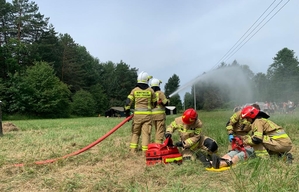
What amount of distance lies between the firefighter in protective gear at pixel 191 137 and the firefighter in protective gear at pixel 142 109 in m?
1.12

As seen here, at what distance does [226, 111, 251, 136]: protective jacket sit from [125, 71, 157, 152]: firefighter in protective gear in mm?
1748

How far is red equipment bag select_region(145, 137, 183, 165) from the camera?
4.73 m

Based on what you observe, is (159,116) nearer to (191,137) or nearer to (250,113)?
(191,137)

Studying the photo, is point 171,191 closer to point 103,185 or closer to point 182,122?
point 103,185

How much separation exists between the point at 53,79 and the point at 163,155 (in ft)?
147

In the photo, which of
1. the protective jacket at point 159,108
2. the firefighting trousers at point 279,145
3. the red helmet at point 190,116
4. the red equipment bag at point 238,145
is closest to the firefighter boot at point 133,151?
the protective jacket at point 159,108

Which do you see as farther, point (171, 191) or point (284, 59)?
point (284, 59)

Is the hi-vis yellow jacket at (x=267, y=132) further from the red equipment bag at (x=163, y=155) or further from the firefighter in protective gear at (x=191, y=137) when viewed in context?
the red equipment bag at (x=163, y=155)

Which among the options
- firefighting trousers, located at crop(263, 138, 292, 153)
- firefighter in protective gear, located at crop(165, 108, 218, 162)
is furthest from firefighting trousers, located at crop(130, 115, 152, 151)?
firefighting trousers, located at crop(263, 138, 292, 153)

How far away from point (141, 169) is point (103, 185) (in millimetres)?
1018

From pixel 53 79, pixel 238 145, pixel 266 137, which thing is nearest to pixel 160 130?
pixel 238 145

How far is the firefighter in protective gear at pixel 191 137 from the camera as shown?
16.3 feet

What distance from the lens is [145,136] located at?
242 inches

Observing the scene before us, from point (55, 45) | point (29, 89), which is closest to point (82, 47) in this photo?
point (55, 45)
